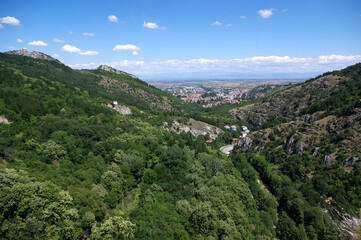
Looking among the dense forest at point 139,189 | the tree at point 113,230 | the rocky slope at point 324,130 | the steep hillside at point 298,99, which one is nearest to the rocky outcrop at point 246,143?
the rocky slope at point 324,130

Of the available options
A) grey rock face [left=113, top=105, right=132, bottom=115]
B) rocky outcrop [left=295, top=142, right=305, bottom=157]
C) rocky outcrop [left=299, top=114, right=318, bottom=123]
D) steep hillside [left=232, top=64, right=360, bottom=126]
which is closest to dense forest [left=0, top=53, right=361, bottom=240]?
rocky outcrop [left=295, top=142, right=305, bottom=157]

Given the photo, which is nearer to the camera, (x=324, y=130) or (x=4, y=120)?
(x=4, y=120)

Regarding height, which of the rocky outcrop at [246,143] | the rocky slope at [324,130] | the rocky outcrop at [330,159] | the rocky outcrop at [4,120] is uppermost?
the rocky outcrop at [4,120]

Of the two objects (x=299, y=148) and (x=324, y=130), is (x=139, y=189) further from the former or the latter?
(x=324, y=130)

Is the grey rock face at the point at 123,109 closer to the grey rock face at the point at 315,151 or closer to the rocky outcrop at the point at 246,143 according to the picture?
the rocky outcrop at the point at 246,143

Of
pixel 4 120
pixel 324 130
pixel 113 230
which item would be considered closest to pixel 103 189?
pixel 113 230

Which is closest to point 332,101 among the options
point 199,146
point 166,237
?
point 199,146

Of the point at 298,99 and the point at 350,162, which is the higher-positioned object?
the point at 298,99

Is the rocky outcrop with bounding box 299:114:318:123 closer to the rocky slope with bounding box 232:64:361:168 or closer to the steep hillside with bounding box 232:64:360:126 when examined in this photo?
the rocky slope with bounding box 232:64:361:168

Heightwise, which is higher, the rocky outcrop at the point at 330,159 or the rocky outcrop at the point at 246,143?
the rocky outcrop at the point at 330,159

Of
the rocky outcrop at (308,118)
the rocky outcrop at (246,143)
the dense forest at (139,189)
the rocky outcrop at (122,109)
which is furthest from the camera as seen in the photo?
the rocky outcrop at (122,109)
